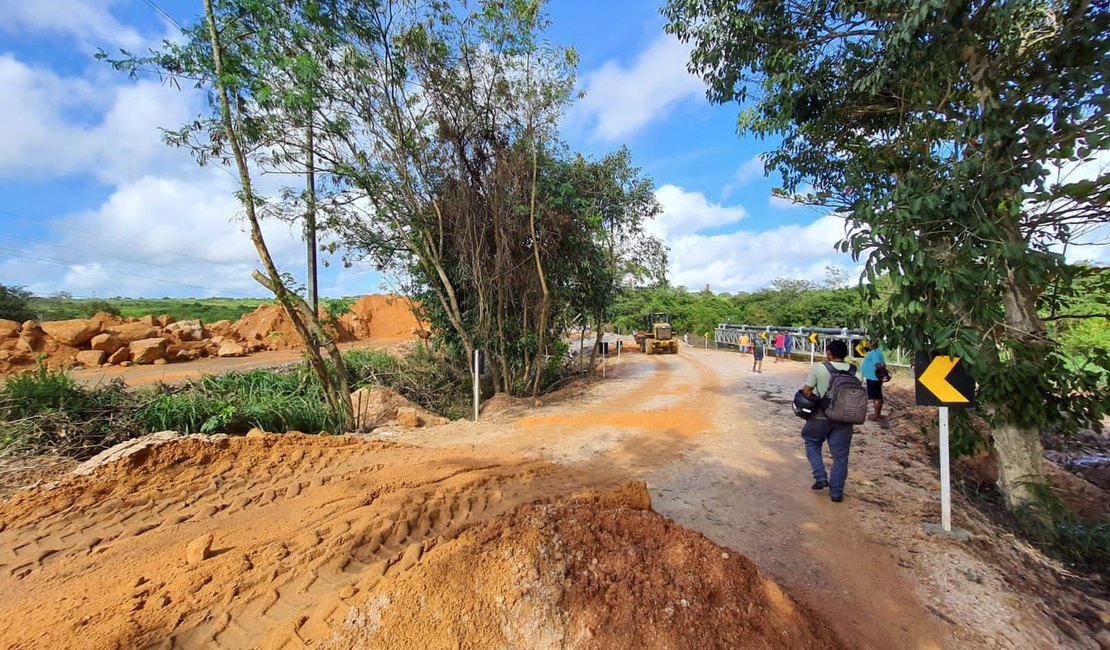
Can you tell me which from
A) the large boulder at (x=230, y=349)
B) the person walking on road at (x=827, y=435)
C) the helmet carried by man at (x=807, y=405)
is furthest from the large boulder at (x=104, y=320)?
the person walking on road at (x=827, y=435)

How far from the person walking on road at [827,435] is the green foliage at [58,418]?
8.01m

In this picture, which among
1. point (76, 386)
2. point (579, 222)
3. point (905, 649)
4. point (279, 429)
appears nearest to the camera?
point (905, 649)

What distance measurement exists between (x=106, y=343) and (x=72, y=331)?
36.8 inches

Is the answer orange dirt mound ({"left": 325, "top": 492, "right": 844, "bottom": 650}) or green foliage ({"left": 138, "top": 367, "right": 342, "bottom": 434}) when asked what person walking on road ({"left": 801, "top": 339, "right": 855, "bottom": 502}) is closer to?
orange dirt mound ({"left": 325, "top": 492, "right": 844, "bottom": 650})

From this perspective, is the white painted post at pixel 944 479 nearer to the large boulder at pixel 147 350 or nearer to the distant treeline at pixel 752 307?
the large boulder at pixel 147 350

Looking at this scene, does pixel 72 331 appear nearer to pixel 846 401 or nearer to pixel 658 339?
pixel 846 401

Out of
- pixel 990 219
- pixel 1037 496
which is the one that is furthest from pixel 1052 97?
pixel 1037 496

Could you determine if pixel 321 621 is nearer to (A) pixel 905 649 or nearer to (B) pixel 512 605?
(B) pixel 512 605

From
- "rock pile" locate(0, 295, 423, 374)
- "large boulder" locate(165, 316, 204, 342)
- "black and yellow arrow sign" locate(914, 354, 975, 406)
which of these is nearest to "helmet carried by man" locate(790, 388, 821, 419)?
"black and yellow arrow sign" locate(914, 354, 975, 406)

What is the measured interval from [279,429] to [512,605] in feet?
21.4

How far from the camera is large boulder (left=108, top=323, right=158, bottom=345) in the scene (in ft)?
54.5

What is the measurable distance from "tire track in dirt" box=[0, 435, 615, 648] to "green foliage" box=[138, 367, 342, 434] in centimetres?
177

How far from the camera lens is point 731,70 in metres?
5.77

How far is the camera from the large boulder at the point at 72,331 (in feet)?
49.3
